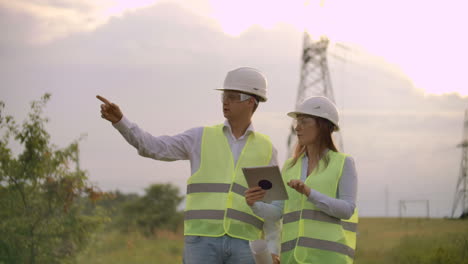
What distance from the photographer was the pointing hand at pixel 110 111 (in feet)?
17.3

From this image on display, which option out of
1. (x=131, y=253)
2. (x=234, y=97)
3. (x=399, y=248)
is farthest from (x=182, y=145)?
(x=131, y=253)

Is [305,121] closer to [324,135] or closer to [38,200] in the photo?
[324,135]

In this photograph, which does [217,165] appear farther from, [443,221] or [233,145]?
[443,221]

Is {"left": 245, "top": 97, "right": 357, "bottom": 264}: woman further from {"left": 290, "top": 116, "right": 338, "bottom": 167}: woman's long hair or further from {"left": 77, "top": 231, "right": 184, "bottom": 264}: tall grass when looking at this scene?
{"left": 77, "top": 231, "right": 184, "bottom": 264}: tall grass

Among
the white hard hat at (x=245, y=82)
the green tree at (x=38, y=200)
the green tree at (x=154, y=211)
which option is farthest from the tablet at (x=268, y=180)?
the green tree at (x=154, y=211)

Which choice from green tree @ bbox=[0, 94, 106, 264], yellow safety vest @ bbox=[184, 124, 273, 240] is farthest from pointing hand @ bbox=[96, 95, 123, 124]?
→ green tree @ bbox=[0, 94, 106, 264]

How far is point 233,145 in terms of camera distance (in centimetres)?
593

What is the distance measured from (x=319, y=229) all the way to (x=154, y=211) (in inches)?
1150

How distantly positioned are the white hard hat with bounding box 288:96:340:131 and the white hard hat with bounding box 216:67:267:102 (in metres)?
0.47

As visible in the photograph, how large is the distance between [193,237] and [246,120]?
1.19 metres

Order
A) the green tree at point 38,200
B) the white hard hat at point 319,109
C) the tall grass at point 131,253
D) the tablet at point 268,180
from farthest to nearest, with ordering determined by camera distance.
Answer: the tall grass at point 131,253 < the green tree at point 38,200 < the white hard hat at point 319,109 < the tablet at point 268,180

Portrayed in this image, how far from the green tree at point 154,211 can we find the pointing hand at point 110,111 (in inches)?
1096

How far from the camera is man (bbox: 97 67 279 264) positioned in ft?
18.0

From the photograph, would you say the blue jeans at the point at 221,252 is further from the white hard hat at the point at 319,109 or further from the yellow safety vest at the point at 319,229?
the white hard hat at the point at 319,109
